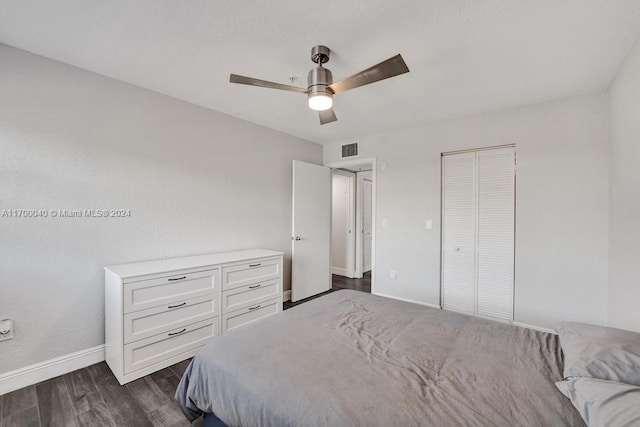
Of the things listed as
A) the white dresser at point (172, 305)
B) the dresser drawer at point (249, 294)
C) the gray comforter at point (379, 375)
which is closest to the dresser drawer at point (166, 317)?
the white dresser at point (172, 305)

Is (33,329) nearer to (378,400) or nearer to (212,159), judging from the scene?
(212,159)

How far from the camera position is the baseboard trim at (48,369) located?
194 cm

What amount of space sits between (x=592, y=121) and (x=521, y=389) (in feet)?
9.21

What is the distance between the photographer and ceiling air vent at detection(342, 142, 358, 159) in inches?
166

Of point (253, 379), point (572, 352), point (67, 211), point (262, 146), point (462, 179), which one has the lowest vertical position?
point (253, 379)

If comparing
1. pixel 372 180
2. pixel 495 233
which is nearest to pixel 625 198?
pixel 495 233

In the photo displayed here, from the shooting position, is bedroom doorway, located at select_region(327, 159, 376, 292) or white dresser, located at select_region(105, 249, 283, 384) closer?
white dresser, located at select_region(105, 249, 283, 384)

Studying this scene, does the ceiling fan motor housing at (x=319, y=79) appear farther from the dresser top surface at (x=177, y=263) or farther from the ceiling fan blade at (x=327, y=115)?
the dresser top surface at (x=177, y=263)

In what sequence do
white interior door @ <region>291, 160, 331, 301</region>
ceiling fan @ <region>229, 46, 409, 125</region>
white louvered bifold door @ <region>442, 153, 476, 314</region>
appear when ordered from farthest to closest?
white interior door @ <region>291, 160, 331, 301</region> < white louvered bifold door @ <region>442, 153, 476, 314</region> < ceiling fan @ <region>229, 46, 409, 125</region>

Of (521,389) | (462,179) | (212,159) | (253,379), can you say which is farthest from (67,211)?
(462,179)

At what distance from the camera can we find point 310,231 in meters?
4.09

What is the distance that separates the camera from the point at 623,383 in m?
0.96

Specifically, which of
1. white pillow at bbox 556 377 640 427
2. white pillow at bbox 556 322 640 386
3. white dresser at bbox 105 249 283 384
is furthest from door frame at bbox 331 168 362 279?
white pillow at bbox 556 377 640 427

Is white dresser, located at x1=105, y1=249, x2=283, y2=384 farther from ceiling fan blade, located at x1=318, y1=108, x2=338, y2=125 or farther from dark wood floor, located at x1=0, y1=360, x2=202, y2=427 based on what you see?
ceiling fan blade, located at x1=318, y1=108, x2=338, y2=125
